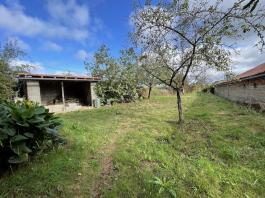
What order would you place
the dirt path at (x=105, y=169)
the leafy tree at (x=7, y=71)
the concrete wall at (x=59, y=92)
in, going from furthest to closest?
1. the concrete wall at (x=59, y=92)
2. the leafy tree at (x=7, y=71)
3. the dirt path at (x=105, y=169)

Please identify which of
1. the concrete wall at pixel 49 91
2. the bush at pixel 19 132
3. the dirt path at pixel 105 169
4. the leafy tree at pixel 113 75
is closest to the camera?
the bush at pixel 19 132

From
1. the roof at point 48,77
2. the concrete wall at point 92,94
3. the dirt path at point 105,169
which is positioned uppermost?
the roof at point 48,77

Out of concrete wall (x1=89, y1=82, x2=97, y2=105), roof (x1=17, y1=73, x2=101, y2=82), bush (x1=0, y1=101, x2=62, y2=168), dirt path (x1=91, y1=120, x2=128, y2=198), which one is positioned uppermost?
roof (x1=17, y1=73, x2=101, y2=82)

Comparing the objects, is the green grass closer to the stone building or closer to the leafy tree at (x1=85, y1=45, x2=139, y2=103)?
the stone building

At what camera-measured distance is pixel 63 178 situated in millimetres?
3580

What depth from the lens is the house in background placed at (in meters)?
12.3

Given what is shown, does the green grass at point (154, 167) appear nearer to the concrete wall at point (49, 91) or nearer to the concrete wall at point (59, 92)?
the concrete wall at point (59, 92)

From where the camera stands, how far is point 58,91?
1598 centimetres

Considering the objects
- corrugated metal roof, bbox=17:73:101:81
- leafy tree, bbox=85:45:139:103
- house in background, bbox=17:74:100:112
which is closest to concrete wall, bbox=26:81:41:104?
house in background, bbox=17:74:100:112

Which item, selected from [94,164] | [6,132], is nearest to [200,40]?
[94,164]

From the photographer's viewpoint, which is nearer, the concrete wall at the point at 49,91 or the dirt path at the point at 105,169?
the dirt path at the point at 105,169

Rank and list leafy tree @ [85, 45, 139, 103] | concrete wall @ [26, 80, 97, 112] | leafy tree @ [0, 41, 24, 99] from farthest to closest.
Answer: leafy tree @ [85, 45, 139, 103], concrete wall @ [26, 80, 97, 112], leafy tree @ [0, 41, 24, 99]

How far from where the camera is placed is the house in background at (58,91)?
12.3m

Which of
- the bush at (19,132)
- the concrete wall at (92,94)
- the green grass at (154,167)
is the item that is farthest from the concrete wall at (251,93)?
the concrete wall at (92,94)
